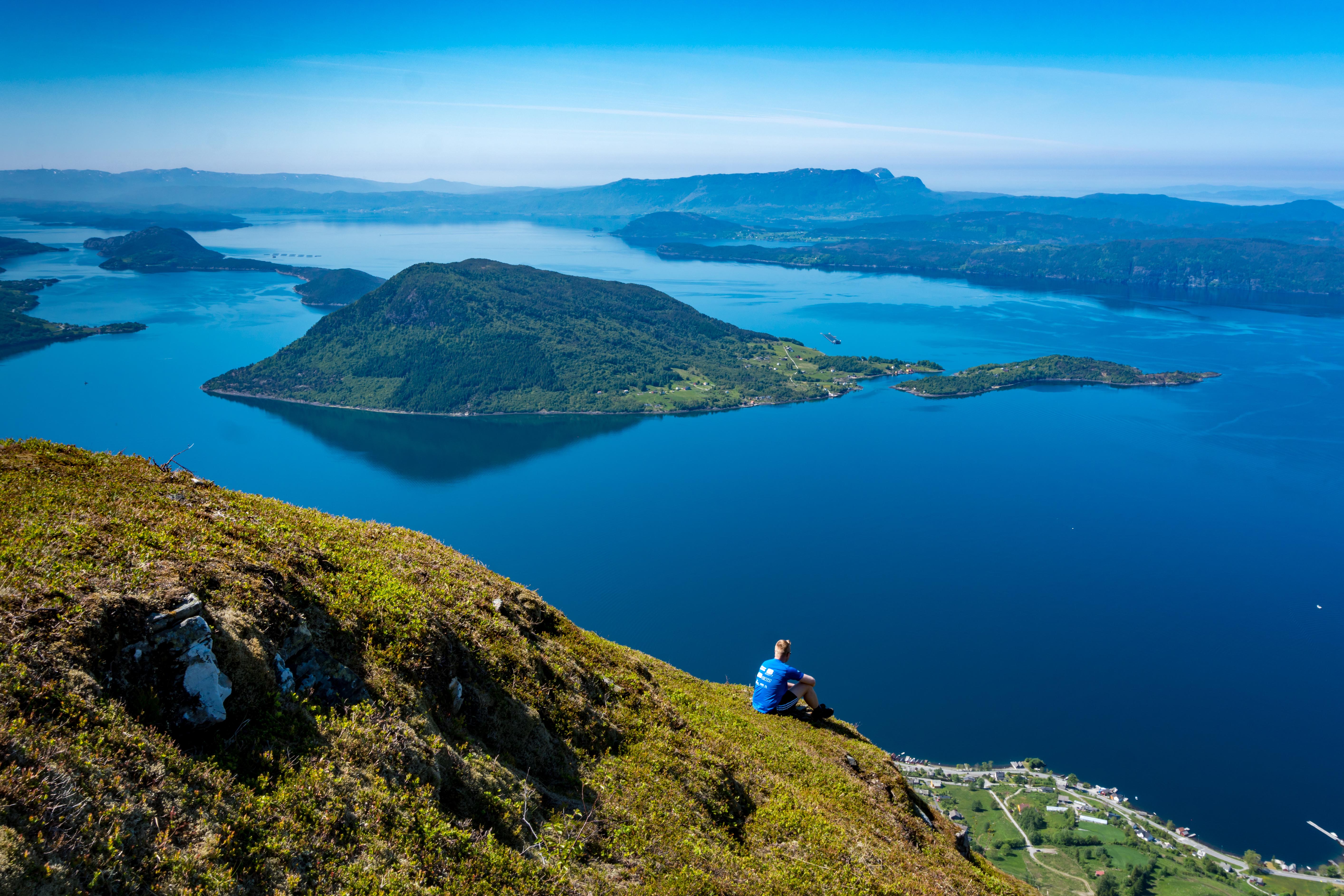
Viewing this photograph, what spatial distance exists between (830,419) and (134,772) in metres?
145

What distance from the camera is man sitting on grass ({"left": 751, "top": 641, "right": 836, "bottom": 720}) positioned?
1475 centimetres

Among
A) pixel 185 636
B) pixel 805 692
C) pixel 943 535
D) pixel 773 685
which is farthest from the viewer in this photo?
pixel 943 535

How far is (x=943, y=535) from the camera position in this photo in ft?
316

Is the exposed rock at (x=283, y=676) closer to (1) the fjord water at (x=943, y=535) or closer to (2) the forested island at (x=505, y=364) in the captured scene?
(1) the fjord water at (x=943, y=535)

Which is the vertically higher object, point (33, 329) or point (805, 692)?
point (33, 329)

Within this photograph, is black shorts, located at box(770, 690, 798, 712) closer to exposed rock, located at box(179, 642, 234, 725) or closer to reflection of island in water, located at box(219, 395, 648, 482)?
exposed rock, located at box(179, 642, 234, 725)

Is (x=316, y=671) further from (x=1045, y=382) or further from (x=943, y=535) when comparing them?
(x=1045, y=382)

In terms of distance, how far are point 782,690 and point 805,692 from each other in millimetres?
523

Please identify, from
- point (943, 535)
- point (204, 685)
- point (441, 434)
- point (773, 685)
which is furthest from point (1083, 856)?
point (441, 434)

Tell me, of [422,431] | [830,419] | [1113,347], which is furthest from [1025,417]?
[422,431]

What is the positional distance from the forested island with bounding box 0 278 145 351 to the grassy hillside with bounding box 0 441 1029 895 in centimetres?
21342

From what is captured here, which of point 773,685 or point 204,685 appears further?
point 773,685

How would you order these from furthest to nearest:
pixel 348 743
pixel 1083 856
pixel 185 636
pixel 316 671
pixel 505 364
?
pixel 505 364
pixel 1083 856
pixel 316 671
pixel 348 743
pixel 185 636

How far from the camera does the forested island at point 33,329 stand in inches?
6590
